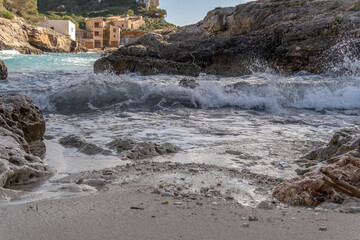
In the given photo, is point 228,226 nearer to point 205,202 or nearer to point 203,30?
point 205,202

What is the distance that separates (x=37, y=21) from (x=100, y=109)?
A: 56330 mm

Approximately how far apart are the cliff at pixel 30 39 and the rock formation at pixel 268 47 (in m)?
26.8

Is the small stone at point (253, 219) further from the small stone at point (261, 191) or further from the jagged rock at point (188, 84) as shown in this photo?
the jagged rock at point (188, 84)

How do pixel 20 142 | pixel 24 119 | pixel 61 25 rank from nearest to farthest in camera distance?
1. pixel 20 142
2. pixel 24 119
3. pixel 61 25

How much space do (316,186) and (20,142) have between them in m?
2.52

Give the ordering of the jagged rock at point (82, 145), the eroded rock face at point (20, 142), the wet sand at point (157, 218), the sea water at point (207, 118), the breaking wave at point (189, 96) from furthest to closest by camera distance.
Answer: the breaking wave at point (189, 96), the jagged rock at point (82, 145), the sea water at point (207, 118), the eroded rock face at point (20, 142), the wet sand at point (157, 218)

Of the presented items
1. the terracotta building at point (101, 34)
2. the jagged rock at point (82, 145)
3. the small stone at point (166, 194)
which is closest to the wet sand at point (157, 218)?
the small stone at point (166, 194)

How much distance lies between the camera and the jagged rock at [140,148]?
3.42 meters

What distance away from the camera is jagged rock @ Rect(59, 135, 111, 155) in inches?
139

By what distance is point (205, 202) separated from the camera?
2.04 meters

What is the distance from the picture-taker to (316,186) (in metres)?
2.07

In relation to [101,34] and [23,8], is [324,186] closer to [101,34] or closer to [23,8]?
[23,8]

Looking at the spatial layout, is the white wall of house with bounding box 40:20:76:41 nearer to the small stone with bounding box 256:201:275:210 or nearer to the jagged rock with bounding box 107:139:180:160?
the jagged rock with bounding box 107:139:180:160

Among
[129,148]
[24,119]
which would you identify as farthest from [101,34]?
[129,148]
